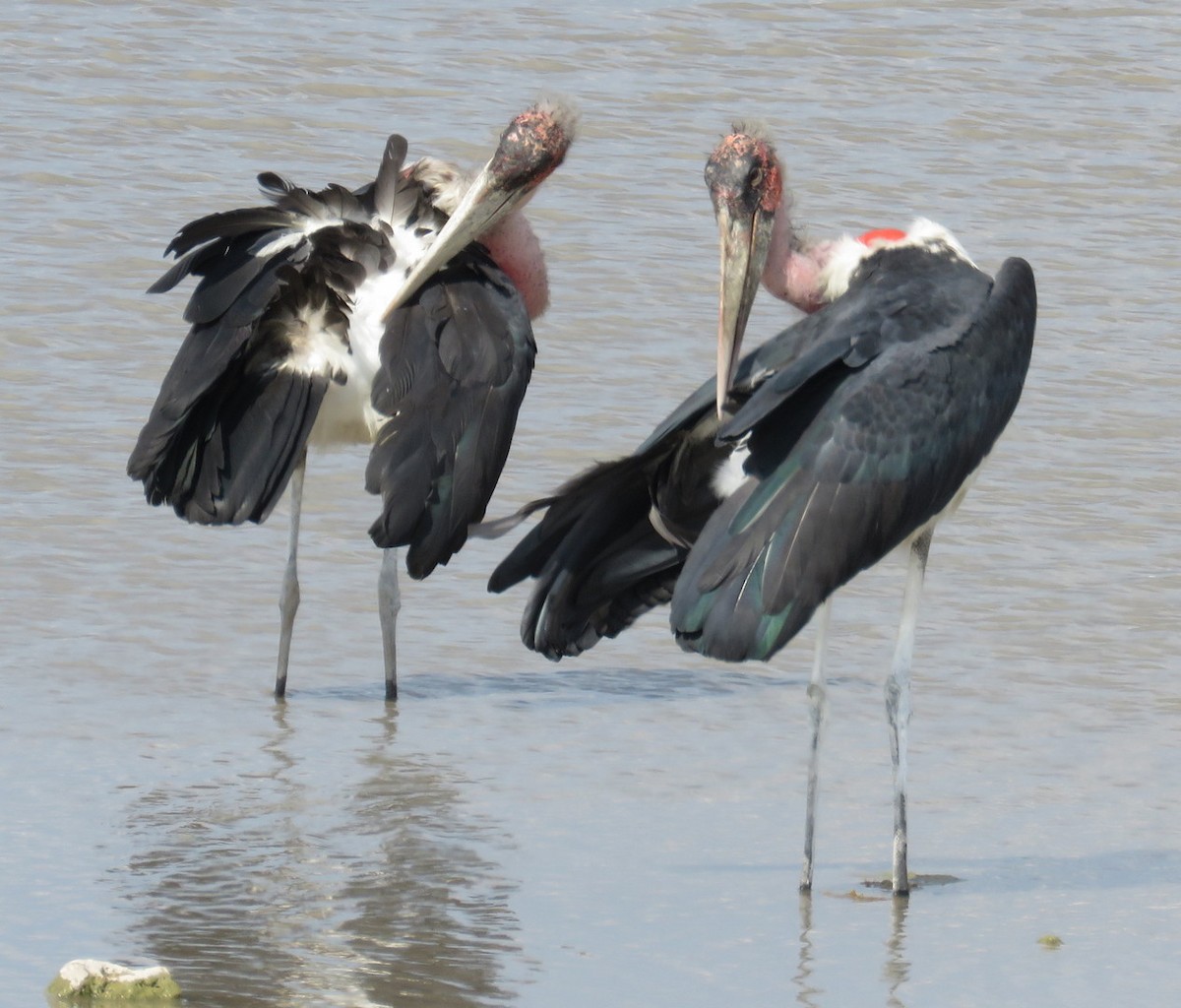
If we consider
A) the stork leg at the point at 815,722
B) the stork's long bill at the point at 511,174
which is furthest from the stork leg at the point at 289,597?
the stork leg at the point at 815,722

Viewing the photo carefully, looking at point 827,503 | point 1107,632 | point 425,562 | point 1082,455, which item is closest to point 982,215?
point 1082,455

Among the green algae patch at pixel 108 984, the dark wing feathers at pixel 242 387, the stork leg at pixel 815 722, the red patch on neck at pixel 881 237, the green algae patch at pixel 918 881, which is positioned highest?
the red patch on neck at pixel 881 237

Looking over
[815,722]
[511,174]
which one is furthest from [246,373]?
[815,722]

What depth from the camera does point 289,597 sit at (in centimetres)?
708

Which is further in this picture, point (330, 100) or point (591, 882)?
point (330, 100)

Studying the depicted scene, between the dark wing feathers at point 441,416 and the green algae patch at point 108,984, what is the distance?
2.13m

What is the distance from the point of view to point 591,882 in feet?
18.0

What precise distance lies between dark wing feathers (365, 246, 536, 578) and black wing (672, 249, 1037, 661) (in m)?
1.22

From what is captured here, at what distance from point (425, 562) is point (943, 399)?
1649mm

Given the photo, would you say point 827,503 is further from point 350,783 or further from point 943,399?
point 350,783

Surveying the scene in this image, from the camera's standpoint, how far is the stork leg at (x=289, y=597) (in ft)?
22.6

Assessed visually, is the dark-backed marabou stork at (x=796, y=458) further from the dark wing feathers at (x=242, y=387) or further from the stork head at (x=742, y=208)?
the dark wing feathers at (x=242, y=387)

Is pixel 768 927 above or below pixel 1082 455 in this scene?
below

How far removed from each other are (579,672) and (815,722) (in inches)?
59.2
